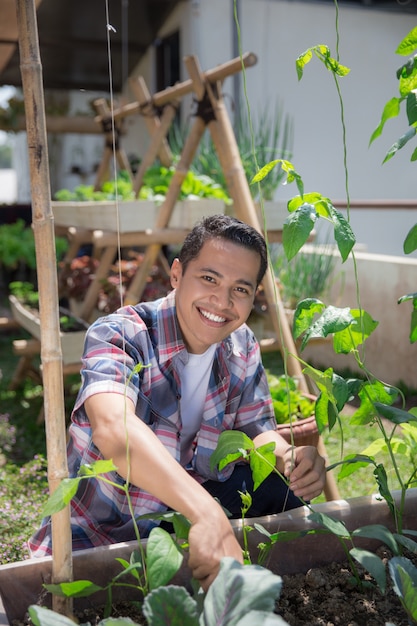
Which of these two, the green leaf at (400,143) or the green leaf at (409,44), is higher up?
the green leaf at (409,44)

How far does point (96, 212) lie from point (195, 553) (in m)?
2.53

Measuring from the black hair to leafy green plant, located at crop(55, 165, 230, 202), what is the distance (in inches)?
44.4

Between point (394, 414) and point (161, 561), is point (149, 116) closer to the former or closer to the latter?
point (394, 414)

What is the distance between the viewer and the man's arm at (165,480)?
3.52 ft

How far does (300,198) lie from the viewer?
45.9 inches

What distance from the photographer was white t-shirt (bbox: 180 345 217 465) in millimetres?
1690

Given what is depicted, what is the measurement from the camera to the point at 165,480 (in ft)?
3.84

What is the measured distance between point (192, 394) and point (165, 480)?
0.56 metres

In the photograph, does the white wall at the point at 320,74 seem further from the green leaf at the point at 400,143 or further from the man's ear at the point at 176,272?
the green leaf at the point at 400,143

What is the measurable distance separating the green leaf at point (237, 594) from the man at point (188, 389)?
15.7 inches

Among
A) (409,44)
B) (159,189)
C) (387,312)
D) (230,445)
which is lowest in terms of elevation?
(387,312)

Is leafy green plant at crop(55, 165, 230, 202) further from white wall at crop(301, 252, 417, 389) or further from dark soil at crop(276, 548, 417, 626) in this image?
dark soil at crop(276, 548, 417, 626)

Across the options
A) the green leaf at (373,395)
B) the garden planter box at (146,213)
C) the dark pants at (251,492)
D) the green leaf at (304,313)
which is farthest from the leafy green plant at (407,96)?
the garden planter box at (146,213)

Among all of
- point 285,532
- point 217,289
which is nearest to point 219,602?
point 285,532
